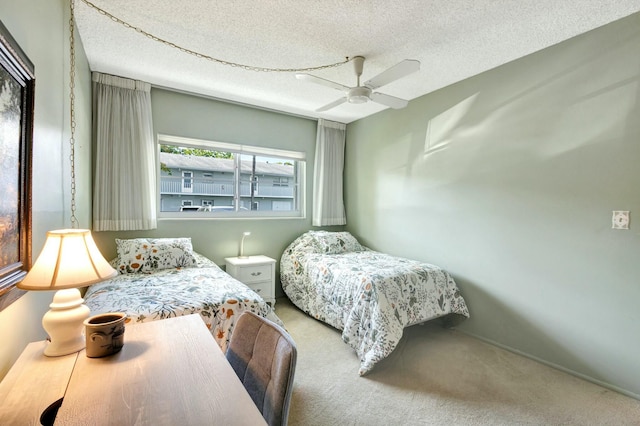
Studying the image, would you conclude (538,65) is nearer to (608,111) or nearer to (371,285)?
(608,111)

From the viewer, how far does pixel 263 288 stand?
3.44m

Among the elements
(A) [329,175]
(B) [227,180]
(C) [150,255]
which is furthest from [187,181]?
(A) [329,175]

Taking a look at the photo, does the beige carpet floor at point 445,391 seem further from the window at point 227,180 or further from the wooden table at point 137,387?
the window at point 227,180

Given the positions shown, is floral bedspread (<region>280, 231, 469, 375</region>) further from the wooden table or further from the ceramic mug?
the ceramic mug

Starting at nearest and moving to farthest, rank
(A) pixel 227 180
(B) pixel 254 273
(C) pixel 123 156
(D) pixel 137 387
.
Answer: (D) pixel 137 387 < (C) pixel 123 156 < (B) pixel 254 273 < (A) pixel 227 180

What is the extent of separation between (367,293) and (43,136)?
221 centimetres

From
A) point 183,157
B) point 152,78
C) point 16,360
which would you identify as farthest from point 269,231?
point 16,360

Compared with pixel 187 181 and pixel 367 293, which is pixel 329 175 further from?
pixel 367 293

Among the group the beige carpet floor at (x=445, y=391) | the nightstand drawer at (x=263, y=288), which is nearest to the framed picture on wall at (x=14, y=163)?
the beige carpet floor at (x=445, y=391)

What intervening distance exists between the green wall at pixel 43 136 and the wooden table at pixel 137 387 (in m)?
0.14

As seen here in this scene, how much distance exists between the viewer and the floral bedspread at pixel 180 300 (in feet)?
6.02

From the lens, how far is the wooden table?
0.76 metres

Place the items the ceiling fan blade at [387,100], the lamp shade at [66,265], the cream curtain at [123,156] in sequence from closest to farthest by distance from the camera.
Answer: the lamp shade at [66,265], the ceiling fan blade at [387,100], the cream curtain at [123,156]

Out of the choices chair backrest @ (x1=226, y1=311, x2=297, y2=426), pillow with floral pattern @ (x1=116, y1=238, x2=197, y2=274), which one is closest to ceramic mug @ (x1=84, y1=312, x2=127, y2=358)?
chair backrest @ (x1=226, y1=311, x2=297, y2=426)
